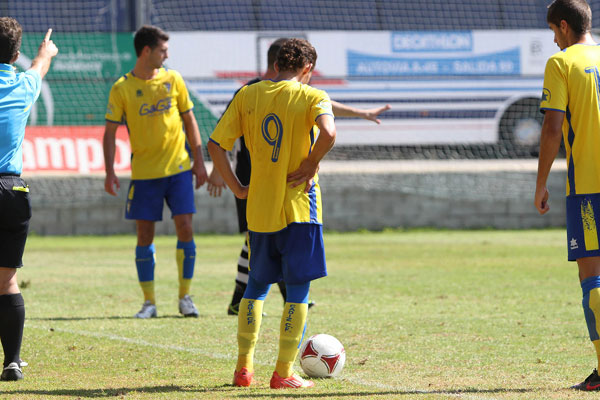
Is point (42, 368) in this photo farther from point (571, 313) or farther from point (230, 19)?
point (230, 19)

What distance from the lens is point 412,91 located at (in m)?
23.5

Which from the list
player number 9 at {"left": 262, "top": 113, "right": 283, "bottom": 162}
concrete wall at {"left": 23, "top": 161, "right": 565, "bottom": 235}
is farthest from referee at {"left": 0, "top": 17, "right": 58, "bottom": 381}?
concrete wall at {"left": 23, "top": 161, "right": 565, "bottom": 235}

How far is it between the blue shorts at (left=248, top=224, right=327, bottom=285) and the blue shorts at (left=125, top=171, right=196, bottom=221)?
3.11 metres

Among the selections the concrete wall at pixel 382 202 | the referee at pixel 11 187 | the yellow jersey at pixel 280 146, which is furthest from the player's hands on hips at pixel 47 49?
the concrete wall at pixel 382 202

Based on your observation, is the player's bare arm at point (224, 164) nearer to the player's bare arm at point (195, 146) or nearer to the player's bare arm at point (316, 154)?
the player's bare arm at point (316, 154)

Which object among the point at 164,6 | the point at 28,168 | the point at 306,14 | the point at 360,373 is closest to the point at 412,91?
the point at 306,14

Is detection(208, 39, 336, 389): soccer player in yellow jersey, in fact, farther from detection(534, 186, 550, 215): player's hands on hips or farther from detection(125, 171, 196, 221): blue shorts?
detection(125, 171, 196, 221): blue shorts

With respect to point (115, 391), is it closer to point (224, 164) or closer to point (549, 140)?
point (224, 164)

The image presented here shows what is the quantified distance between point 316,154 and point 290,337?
981mm

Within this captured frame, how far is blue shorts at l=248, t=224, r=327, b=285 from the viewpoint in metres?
5.29

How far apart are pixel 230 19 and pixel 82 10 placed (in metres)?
3.36

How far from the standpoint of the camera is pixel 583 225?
5.22 meters

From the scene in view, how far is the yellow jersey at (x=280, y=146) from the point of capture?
208 inches

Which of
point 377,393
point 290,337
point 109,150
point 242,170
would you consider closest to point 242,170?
point 242,170
